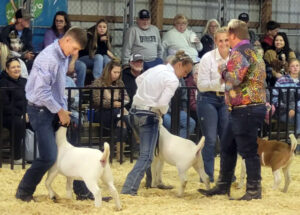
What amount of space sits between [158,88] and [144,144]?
62 cm

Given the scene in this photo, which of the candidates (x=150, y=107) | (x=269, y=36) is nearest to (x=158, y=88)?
(x=150, y=107)

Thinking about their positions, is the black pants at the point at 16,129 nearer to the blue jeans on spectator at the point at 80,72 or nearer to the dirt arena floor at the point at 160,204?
the dirt arena floor at the point at 160,204

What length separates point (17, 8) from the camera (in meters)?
12.4

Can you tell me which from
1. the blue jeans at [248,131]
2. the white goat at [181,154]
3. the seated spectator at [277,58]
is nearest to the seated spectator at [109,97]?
the white goat at [181,154]

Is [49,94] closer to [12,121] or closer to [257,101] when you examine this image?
[257,101]

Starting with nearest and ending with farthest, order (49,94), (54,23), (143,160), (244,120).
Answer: (49,94) → (244,120) → (143,160) → (54,23)

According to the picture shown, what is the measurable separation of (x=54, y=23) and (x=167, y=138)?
452 cm

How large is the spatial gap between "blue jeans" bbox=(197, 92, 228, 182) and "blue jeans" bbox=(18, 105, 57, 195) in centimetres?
233

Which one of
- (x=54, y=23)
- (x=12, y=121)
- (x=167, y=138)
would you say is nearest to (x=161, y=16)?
(x=54, y=23)

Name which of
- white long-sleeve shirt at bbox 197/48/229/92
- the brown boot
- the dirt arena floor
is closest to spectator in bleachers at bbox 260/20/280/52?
white long-sleeve shirt at bbox 197/48/229/92

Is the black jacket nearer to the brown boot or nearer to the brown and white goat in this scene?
the brown and white goat

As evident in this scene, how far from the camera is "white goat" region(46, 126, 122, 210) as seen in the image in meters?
7.02

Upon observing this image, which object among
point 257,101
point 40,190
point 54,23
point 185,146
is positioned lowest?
point 40,190

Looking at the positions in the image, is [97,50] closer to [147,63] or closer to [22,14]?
[147,63]
